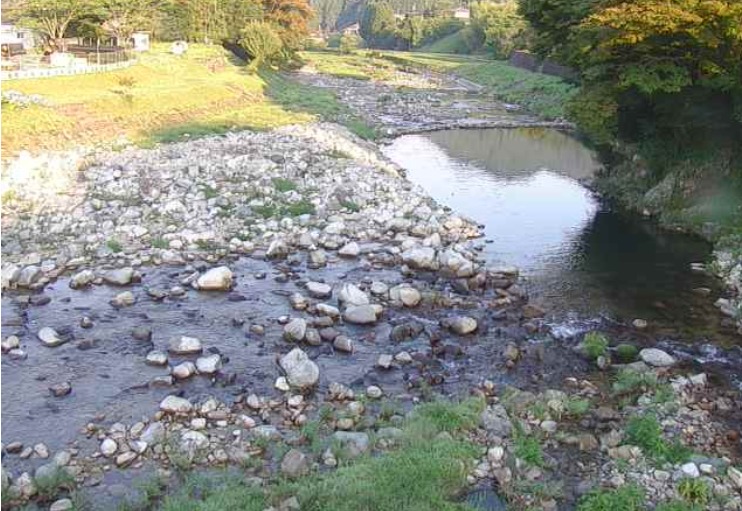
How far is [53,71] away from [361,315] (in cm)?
2939

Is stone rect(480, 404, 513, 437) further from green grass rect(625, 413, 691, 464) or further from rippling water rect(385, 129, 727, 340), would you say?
rippling water rect(385, 129, 727, 340)

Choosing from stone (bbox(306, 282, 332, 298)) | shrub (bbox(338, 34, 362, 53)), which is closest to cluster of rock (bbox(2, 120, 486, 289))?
stone (bbox(306, 282, 332, 298))

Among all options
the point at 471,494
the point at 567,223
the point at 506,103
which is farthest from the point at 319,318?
the point at 506,103

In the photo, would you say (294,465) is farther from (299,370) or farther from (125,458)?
(299,370)

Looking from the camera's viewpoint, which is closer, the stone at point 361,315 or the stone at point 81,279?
the stone at point 361,315

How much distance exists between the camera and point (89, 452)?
30.1 ft

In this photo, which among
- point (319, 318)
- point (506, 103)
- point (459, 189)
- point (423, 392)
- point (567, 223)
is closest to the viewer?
point (423, 392)

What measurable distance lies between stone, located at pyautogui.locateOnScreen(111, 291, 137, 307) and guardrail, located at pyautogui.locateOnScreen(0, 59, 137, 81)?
23278 mm

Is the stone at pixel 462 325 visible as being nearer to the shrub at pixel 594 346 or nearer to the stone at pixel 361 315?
the stone at pixel 361 315

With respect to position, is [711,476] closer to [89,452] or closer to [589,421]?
[589,421]

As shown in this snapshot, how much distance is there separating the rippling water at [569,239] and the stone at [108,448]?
9148 millimetres

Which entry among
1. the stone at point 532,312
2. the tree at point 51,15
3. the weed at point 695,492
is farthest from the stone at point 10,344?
the tree at point 51,15

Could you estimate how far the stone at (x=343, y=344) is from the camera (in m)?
12.5

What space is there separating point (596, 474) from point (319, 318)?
6250 mm
